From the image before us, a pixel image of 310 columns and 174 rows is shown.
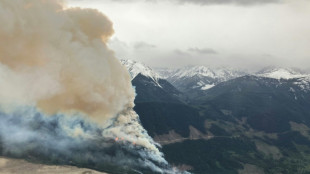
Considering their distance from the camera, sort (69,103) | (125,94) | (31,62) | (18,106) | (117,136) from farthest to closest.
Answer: (117,136)
(18,106)
(125,94)
(69,103)
(31,62)

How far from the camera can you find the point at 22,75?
376ft

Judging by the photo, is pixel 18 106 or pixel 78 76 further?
pixel 18 106

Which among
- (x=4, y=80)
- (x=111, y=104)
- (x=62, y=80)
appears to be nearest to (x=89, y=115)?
(x=111, y=104)

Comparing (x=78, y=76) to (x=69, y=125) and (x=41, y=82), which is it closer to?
(x=41, y=82)

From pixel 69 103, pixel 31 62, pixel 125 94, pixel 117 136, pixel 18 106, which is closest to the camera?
pixel 31 62

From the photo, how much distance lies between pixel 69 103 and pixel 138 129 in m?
77.1

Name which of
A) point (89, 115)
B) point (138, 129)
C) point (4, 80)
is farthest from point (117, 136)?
point (4, 80)

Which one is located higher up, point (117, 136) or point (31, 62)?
point (31, 62)

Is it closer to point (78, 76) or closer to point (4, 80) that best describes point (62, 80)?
point (78, 76)

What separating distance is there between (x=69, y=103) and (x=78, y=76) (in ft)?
54.9

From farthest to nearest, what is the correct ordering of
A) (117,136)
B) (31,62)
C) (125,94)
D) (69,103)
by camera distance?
(117,136)
(125,94)
(69,103)
(31,62)

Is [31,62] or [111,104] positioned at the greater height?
[31,62]

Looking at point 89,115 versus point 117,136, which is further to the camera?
point 117,136

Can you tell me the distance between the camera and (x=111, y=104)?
129 metres
